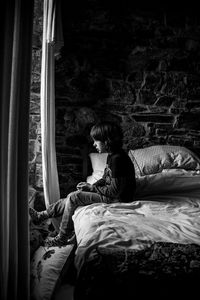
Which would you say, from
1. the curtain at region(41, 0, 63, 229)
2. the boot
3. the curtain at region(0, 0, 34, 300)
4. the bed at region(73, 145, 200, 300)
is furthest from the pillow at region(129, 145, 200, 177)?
the curtain at region(0, 0, 34, 300)

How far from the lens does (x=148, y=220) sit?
202 centimetres

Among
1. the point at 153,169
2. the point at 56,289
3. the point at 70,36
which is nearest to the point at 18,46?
the point at 56,289

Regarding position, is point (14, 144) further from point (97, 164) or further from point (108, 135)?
point (97, 164)

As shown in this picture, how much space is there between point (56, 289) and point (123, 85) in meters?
2.58

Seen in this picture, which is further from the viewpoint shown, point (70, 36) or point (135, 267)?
point (70, 36)

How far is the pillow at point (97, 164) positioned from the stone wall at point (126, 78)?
0.16 metres

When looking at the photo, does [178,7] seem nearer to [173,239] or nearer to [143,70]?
[143,70]

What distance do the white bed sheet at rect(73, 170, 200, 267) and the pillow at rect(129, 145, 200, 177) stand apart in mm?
345

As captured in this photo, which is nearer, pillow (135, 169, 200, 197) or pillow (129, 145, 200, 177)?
Result: pillow (135, 169, 200, 197)

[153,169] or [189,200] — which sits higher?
[153,169]

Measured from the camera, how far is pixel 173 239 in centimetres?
169

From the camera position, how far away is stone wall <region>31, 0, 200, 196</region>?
3.65 m

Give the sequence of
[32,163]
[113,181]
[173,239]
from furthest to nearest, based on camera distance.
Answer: [32,163], [113,181], [173,239]

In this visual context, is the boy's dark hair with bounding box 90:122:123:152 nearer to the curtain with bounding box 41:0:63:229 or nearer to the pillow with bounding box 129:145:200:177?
the curtain with bounding box 41:0:63:229
